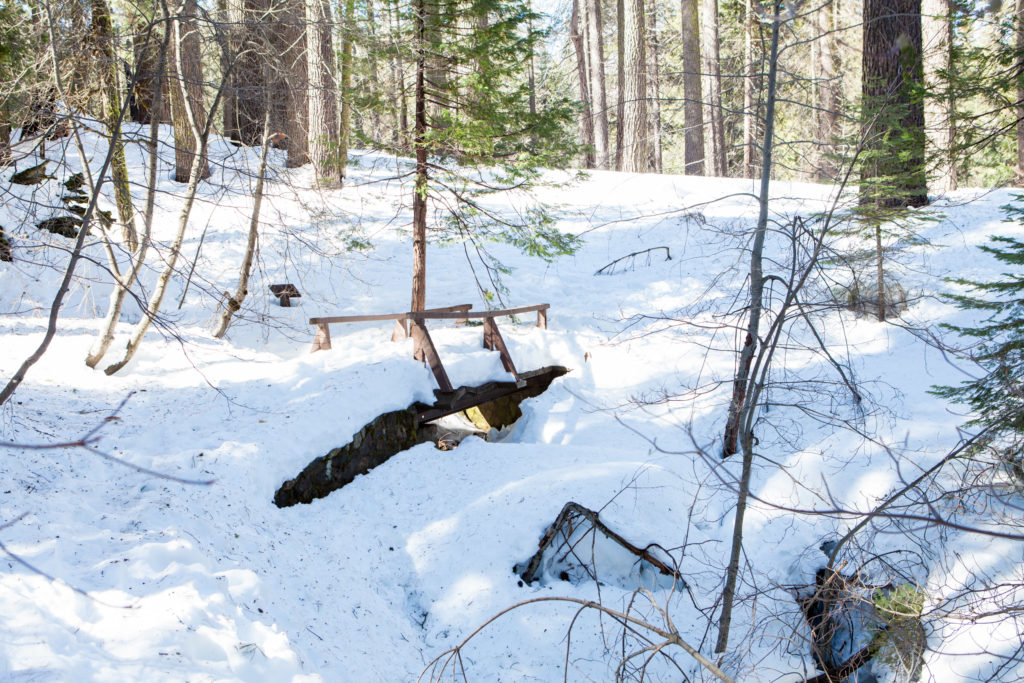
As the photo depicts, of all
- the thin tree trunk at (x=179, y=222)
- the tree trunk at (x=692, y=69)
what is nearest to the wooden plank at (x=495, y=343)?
the thin tree trunk at (x=179, y=222)

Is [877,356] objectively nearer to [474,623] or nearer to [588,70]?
[474,623]

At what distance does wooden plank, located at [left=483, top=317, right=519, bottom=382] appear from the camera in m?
10.1

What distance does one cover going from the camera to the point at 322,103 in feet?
43.9

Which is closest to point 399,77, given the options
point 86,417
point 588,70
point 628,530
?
point 86,417

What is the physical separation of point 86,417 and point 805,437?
779 cm

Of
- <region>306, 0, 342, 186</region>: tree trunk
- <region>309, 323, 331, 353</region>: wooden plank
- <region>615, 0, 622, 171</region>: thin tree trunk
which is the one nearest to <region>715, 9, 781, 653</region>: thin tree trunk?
<region>306, 0, 342, 186</region>: tree trunk

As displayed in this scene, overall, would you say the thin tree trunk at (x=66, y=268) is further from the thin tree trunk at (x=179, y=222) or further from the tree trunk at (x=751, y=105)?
the tree trunk at (x=751, y=105)

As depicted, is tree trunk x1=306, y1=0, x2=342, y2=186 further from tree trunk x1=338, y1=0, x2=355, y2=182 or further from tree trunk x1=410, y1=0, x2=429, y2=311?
tree trunk x1=410, y1=0, x2=429, y2=311

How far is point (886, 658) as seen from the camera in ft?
14.7

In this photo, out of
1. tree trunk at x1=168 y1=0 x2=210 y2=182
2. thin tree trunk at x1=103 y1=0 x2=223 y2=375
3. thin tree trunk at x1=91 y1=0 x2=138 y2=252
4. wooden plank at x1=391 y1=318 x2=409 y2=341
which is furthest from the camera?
wooden plank at x1=391 y1=318 x2=409 y2=341

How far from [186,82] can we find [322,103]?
8.18m

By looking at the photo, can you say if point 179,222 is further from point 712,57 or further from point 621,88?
point 621,88

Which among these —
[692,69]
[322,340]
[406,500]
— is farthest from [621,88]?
[406,500]

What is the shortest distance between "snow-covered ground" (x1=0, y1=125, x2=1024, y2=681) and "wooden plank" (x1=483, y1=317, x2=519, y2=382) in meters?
0.20
